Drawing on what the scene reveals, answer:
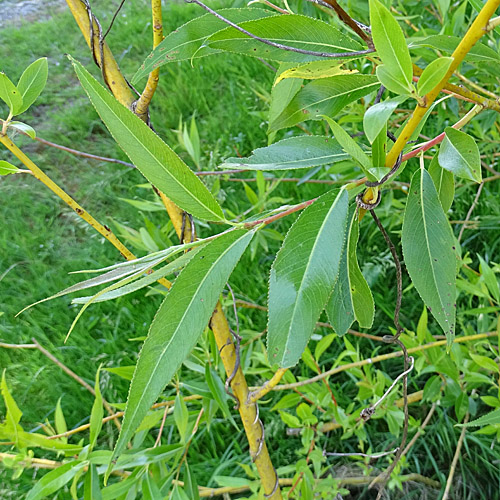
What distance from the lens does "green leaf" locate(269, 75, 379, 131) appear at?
21.0 inches

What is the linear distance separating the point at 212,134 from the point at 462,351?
4.99ft

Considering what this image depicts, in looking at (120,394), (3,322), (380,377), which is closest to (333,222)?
(380,377)

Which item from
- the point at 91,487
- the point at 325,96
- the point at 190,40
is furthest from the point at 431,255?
the point at 91,487

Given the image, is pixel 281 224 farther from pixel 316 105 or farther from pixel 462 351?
pixel 316 105

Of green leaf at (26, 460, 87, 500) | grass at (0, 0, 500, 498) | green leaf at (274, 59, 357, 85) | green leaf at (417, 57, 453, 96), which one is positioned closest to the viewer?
green leaf at (417, 57, 453, 96)

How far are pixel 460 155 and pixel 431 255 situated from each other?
0.09 meters

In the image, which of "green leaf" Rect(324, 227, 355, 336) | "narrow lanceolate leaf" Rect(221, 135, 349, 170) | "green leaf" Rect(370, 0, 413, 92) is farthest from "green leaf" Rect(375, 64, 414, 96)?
"green leaf" Rect(324, 227, 355, 336)

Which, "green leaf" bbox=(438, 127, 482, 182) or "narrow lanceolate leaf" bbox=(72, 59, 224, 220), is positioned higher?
"narrow lanceolate leaf" bbox=(72, 59, 224, 220)

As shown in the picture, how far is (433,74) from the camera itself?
372 millimetres

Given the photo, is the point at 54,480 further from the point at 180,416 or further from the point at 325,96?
the point at 325,96

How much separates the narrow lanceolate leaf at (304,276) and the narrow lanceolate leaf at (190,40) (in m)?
0.19

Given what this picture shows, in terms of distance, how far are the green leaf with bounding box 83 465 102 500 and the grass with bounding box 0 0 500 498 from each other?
8.8 inches

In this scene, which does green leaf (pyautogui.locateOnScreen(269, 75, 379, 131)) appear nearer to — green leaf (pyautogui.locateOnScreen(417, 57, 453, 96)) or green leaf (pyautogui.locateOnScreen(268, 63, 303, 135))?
green leaf (pyautogui.locateOnScreen(268, 63, 303, 135))

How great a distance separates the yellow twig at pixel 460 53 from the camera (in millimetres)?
371
